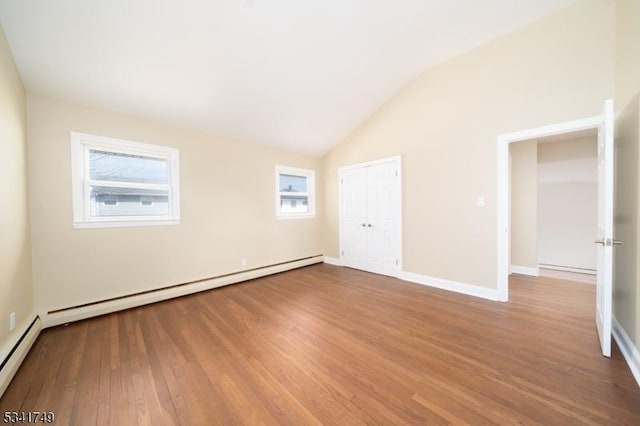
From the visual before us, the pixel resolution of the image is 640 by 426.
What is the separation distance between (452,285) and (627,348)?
5.32ft

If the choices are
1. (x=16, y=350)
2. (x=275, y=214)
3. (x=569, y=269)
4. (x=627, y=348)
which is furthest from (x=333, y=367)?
(x=569, y=269)

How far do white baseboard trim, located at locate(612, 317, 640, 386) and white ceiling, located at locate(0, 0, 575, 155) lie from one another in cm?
337

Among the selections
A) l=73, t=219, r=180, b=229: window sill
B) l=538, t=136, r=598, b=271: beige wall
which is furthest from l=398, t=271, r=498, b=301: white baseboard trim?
l=73, t=219, r=180, b=229: window sill

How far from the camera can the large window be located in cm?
268

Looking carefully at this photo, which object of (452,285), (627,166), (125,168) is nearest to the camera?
(627,166)

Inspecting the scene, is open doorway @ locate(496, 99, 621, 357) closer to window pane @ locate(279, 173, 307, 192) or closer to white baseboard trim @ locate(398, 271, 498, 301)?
white baseboard trim @ locate(398, 271, 498, 301)

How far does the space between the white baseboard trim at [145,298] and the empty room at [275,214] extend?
2 centimetres

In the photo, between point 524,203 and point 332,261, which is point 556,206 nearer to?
point 524,203

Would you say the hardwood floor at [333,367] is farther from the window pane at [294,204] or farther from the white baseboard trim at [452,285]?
the window pane at [294,204]

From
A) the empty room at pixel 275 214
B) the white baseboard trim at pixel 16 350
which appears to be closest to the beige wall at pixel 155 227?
the empty room at pixel 275 214

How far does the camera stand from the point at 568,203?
4.48m

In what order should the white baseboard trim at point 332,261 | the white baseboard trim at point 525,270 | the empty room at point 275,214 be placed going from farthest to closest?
the white baseboard trim at point 332,261 → the white baseboard trim at point 525,270 → the empty room at point 275,214

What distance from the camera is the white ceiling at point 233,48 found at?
77.8 inches

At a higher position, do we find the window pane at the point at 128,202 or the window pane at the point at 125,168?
the window pane at the point at 125,168
